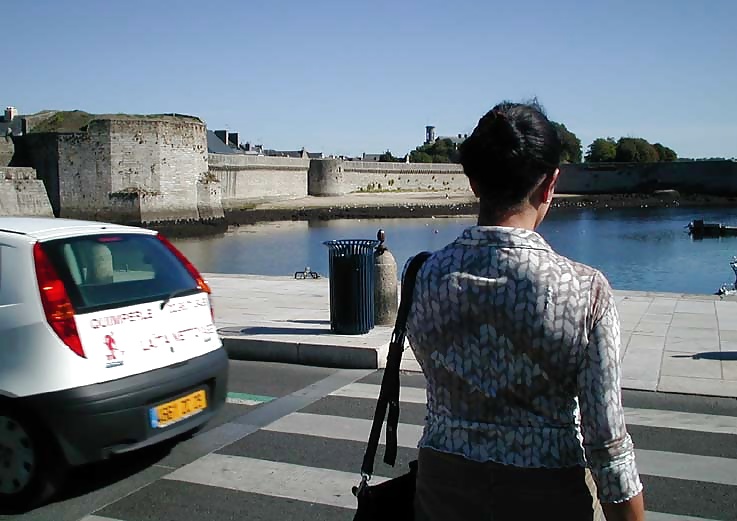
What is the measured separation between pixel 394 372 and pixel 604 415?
60 cm

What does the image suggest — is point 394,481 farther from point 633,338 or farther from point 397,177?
point 397,177

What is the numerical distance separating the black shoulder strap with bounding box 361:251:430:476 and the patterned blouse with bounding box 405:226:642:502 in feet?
0.37

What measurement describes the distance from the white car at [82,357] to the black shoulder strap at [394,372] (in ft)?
9.72

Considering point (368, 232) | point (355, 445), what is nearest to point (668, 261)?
point (368, 232)

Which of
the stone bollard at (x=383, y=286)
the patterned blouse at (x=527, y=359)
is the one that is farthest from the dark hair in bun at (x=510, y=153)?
the stone bollard at (x=383, y=286)

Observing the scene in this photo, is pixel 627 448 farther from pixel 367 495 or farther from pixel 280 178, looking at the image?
pixel 280 178

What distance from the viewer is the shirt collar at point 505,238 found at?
2.07 m

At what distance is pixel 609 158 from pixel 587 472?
149 meters

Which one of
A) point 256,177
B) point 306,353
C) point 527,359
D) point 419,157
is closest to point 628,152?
point 419,157

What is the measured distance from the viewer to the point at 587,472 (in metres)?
2.07

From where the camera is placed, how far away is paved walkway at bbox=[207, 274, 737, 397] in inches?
307

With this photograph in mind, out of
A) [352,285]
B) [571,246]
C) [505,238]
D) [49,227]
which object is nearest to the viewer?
[505,238]

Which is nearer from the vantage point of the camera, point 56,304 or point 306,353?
point 56,304

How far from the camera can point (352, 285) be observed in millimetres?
9391
